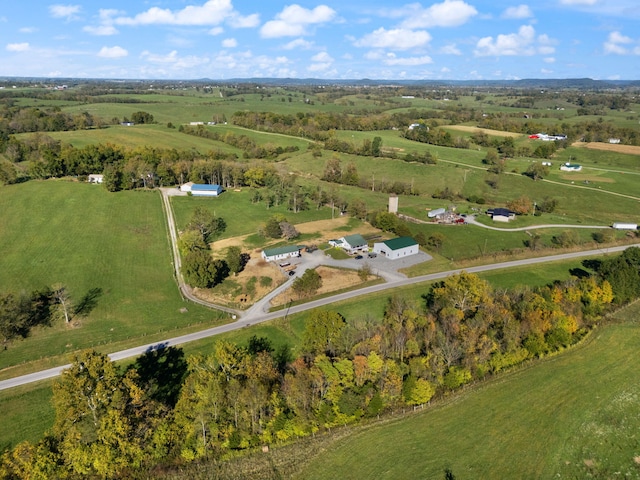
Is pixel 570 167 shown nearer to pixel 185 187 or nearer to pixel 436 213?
pixel 436 213

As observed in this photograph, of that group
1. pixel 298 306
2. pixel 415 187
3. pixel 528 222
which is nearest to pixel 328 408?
pixel 298 306

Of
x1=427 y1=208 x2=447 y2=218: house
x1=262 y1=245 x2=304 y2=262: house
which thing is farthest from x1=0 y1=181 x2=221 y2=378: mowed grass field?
x1=427 y1=208 x2=447 y2=218: house

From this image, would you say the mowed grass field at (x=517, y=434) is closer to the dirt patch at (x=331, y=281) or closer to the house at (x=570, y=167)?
the dirt patch at (x=331, y=281)

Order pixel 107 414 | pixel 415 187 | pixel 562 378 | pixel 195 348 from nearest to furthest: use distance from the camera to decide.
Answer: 1. pixel 107 414
2. pixel 562 378
3. pixel 195 348
4. pixel 415 187

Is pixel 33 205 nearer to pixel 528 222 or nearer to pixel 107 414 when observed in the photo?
pixel 107 414

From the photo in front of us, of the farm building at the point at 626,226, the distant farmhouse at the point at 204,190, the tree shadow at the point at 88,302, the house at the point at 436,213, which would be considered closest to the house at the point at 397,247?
the house at the point at 436,213

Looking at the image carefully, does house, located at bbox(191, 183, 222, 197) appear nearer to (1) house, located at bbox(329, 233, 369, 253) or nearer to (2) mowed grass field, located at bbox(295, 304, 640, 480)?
(1) house, located at bbox(329, 233, 369, 253)
